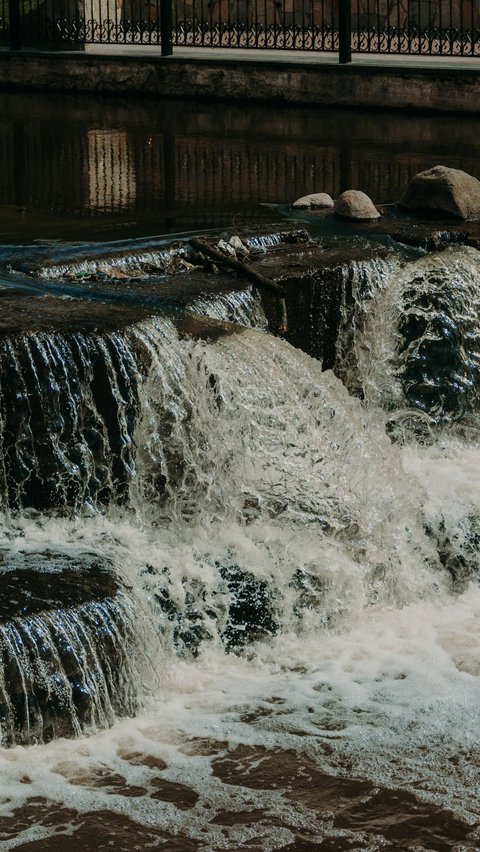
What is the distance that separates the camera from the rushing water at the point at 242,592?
5277 millimetres

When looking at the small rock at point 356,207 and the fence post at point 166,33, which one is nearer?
the small rock at point 356,207

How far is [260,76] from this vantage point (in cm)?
1830

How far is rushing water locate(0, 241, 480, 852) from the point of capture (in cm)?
528

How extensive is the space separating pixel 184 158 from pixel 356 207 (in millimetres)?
4137

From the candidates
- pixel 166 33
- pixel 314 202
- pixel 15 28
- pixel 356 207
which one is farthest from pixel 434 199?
pixel 15 28

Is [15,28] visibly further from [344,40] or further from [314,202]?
[314,202]

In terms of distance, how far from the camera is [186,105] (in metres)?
18.4

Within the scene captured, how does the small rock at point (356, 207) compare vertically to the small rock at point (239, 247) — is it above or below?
above

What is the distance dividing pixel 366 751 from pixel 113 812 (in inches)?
40.9

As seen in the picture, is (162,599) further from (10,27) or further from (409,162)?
(10,27)

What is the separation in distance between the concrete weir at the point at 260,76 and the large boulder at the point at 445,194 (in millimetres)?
6758

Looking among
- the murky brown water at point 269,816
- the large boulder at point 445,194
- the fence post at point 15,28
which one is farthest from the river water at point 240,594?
the fence post at point 15,28

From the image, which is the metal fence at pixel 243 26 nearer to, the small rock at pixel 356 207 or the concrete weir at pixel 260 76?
the concrete weir at pixel 260 76

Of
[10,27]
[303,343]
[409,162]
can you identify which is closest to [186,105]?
[10,27]
